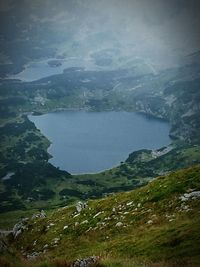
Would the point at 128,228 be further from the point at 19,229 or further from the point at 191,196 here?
the point at 19,229

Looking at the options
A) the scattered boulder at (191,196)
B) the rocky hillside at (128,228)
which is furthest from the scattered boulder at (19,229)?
the scattered boulder at (191,196)

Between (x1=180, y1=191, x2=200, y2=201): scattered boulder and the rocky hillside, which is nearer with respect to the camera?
the rocky hillside

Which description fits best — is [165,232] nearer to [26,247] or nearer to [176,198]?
[176,198]

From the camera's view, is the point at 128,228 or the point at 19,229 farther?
the point at 19,229

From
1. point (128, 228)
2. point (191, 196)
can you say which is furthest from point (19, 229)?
point (191, 196)

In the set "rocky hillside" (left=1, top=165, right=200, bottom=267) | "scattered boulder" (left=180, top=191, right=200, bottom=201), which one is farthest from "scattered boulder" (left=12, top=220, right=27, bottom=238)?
"scattered boulder" (left=180, top=191, right=200, bottom=201)

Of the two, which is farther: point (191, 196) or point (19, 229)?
point (19, 229)

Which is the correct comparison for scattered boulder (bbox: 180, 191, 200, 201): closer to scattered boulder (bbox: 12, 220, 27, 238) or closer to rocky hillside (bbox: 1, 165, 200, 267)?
rocky hillside (bbox: 1, 165, 200, 267)

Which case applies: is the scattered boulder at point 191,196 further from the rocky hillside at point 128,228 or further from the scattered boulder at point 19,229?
the scattered boulder at point 19,229

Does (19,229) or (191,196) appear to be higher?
(191,196)
